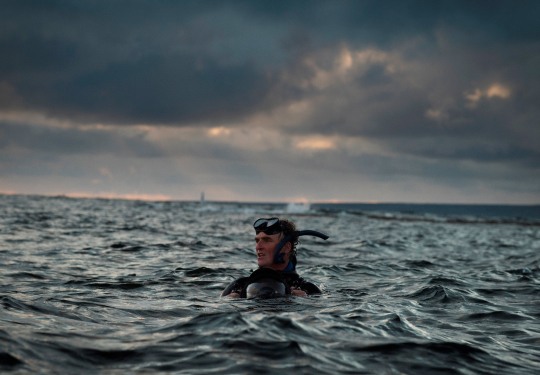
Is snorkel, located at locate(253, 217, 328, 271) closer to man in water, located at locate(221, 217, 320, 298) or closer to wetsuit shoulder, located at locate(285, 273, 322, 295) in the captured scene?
man in water, located at locate(221, 217, 320, 298)

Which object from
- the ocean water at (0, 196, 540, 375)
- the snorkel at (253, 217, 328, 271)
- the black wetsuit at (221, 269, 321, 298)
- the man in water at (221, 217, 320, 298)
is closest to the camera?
the ocean water at (0, 196, 540, 375)

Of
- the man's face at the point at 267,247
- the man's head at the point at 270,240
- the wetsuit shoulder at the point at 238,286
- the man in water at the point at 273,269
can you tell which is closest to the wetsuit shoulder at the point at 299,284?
the man in water at the point at 273,269

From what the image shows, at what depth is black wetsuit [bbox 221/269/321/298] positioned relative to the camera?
9116 mm

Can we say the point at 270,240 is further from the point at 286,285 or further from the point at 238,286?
the point at 238,286

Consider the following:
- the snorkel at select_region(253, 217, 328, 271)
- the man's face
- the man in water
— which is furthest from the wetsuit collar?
the man's face

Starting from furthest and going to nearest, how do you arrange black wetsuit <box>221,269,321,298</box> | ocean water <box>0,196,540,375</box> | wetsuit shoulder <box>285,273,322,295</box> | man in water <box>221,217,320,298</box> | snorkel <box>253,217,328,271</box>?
wetsuit shoulder <box>285,273,322,295</box>
snorkel <box>253,217,328,271</box>
black wetsuit <box>221,269,321,298</box>
man in water <box>221,217,320,298</box>
ocean water <box>0,196,540,375</box>

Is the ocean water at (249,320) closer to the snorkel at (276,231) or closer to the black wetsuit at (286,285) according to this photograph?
the black wetsuit at (286,285)

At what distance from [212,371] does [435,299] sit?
658 cm

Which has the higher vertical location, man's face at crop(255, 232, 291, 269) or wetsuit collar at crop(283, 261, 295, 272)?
man's face at crop(255, 232, 291, 269)

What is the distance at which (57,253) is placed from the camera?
53.6 ft

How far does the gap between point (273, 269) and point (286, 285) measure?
0.39 m

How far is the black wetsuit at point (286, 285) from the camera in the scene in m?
9.12

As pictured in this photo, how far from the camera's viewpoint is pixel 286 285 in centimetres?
926

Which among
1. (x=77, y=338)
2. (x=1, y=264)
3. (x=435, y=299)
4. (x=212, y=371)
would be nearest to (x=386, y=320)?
(x=435, y=299)
